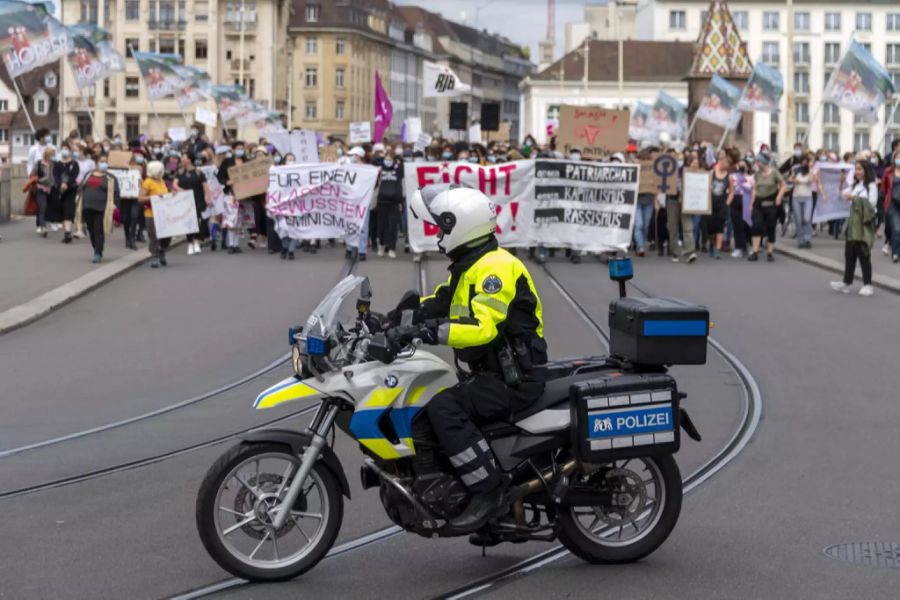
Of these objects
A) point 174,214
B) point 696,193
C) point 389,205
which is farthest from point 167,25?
point 174,214

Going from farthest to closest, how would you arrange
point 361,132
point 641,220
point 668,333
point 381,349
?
point 361,132 < point 641,220 < point 668,333 < point 381,349

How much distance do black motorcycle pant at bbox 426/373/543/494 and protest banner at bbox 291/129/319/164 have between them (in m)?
27.8

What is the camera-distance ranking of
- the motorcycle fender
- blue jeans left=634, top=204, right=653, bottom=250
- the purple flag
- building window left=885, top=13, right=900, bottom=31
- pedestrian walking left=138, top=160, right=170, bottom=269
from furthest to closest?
building window left=885, top=13, right=900, bottom=31
the purple flag
blue jeans left=634, top=204, right=653, bottom=250
pedestrian walking left=138, top=160, right=170, bottom=269
the motorcycle fender

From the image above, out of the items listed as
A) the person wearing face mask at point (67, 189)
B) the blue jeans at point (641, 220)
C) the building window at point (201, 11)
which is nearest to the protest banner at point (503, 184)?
the blue jeans at point (641, 220)

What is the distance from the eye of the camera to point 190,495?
8523mm

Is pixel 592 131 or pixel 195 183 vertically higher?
pixel 592 131

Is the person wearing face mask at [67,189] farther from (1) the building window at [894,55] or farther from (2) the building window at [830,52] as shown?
(1) the building window at [894,55]

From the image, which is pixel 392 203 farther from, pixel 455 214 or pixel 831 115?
pixel 831 115

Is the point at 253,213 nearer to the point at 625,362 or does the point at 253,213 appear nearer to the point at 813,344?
the point at 813,344

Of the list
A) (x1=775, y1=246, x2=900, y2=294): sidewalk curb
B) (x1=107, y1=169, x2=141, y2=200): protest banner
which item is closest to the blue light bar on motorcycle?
(x1=775, y1=246, x2=900, y2=294): sidewalk curb

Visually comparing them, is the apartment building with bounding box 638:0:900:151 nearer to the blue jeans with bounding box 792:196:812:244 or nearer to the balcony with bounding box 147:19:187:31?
the balcony with bounding box 147:19:187:31

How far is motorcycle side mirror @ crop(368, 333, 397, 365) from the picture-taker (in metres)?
6.28

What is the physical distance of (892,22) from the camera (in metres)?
142

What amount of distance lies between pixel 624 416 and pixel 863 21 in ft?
467
